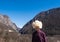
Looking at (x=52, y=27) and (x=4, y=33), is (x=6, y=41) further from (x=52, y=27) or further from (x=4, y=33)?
(x=52, y=27)

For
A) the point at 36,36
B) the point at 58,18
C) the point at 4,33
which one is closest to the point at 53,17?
the point at 58,18

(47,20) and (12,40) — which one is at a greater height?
(47,20)

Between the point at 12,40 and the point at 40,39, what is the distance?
13070mm

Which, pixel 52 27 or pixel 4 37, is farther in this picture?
pixel 52 27

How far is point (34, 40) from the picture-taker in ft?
27.3

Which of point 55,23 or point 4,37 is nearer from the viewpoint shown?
point 4,37

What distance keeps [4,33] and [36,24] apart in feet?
49.1

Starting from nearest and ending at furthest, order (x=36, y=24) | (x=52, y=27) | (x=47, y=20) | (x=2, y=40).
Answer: (x=36, y=24), (x=2, y=40), (x=52, y=27), (x=47, y=20)

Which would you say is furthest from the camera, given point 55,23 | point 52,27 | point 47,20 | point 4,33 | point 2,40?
point 47,20

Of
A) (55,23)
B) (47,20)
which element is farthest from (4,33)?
(47,20)

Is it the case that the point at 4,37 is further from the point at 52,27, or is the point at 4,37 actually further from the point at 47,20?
the point at 47,20

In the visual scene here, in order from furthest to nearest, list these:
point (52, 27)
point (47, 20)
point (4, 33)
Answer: point (47, 20)
point (52, 27)
point (4, 33)

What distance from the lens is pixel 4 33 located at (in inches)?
901

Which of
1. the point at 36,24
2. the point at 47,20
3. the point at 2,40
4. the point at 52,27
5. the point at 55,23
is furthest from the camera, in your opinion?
the point at 47,20
